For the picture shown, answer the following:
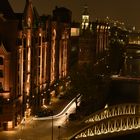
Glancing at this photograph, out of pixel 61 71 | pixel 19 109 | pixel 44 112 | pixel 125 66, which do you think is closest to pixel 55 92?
pixel 61 71

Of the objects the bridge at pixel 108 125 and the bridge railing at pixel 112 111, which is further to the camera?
the bridge railing at pixel 112 111

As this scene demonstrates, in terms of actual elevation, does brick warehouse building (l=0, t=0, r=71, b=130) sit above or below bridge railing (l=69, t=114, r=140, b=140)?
above

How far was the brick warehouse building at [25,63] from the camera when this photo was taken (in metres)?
45.6

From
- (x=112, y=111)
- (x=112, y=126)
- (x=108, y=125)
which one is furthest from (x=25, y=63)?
(x=112, y=111)

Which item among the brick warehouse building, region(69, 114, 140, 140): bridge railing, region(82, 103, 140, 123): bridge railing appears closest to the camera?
the brick warehouse building

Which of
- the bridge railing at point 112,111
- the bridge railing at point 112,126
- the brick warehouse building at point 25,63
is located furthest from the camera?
the bridge railing at point 112,111

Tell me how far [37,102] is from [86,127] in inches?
426

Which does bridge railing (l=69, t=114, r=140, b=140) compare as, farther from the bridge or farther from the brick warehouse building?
the brick warehouse building

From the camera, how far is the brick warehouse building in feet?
149

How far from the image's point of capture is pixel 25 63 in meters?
49.3

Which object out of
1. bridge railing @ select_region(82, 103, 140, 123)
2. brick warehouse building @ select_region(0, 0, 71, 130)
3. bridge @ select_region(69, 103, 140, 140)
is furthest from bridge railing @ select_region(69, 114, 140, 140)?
brick warehouse building @ select_region(0, 0, 71, 130)

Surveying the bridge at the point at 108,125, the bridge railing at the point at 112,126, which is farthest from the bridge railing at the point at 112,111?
the bridge railing at the point at 112,126

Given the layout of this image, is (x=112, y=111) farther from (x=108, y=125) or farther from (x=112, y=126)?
(x=108, y=125)

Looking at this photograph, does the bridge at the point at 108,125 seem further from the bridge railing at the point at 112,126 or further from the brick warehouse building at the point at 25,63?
the brick warehouse building at the point at 25,63
